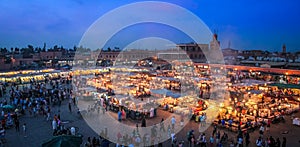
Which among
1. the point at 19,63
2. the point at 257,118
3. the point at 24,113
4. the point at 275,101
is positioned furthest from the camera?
the point at 19,63

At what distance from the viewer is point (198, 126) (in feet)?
34.3

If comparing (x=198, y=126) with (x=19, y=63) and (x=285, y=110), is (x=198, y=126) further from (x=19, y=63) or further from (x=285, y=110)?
(x=19, y=63)

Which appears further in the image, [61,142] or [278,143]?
[278,143]

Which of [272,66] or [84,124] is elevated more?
[272,66]

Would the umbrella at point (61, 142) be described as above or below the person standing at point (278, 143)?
above

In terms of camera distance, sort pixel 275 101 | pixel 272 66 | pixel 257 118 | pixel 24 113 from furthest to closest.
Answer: pixel 272 66, pixel 275 101, pixel 24 113, pixel 257 118

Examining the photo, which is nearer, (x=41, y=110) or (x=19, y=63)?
(x=41, y=110)

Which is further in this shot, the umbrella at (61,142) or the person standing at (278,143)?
the person standing at (278,143)

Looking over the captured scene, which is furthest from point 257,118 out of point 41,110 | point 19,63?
point 19,63

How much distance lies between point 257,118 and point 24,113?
12.6 m

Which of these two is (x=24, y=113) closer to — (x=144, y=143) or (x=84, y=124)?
(x=84, y=124)

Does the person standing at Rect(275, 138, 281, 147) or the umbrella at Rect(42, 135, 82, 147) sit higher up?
the umbrella at Rect(42, 135, 82, 147)

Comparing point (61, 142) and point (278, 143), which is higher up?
point (61, 142)

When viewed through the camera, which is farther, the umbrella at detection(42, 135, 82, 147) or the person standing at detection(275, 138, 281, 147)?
the person standing at detection(275, 138, 281, 147)
